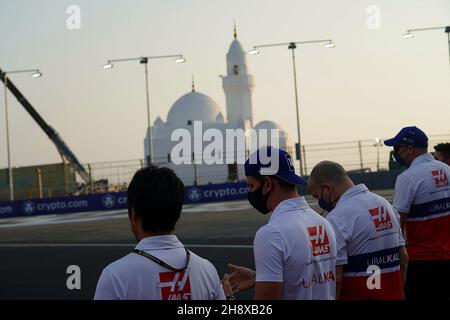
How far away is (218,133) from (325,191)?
8178cm

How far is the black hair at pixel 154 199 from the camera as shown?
325 centimetres

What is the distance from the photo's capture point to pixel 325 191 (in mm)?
5059

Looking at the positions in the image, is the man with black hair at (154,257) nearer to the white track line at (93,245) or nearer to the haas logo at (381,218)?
the haas logo at (381,218)

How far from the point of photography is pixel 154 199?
10.6ft

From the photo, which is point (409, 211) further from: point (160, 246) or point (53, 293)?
point (53, 293)

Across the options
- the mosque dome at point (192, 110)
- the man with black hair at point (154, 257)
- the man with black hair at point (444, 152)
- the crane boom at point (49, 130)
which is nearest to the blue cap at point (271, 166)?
the man with black hair at point (154, 257)

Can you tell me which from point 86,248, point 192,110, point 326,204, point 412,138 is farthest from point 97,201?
point 192,110

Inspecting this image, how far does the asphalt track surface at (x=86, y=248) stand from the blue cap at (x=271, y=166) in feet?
18.1

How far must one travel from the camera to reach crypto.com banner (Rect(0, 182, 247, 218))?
34438 millimetres

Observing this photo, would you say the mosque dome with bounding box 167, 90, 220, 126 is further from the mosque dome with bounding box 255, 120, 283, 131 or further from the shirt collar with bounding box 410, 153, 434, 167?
the shirt collar with bounding box 410, 153, 434, 167

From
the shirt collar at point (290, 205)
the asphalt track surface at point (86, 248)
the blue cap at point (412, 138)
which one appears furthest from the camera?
the asphalt track surface at point (86, 248)

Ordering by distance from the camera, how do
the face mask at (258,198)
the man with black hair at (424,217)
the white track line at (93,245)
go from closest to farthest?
the face mask at (258,198), the man with black hair at (424,217), the white track line at (93,245)

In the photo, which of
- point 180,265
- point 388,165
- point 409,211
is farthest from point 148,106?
point 180,265

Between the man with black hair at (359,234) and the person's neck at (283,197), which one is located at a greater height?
the person's neck at (283,197)
